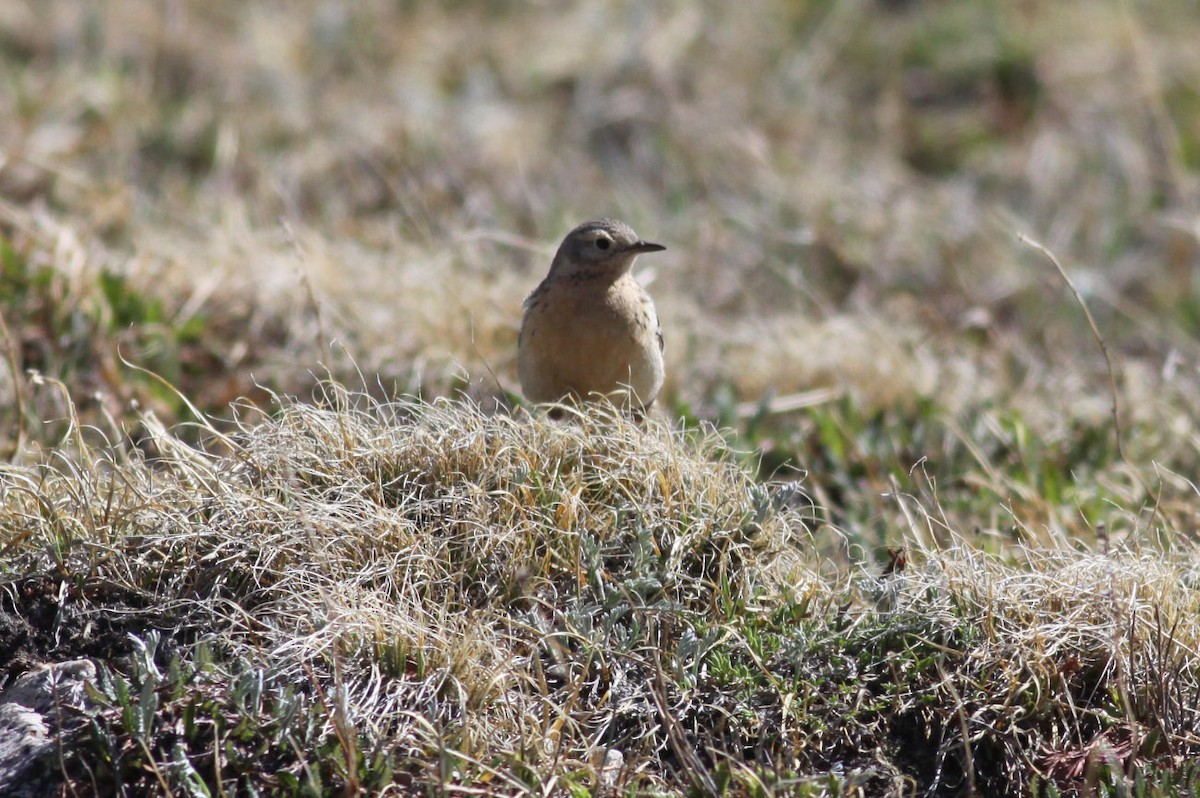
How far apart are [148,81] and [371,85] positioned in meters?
1.70

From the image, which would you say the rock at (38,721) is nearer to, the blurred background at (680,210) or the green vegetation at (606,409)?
the green vegetation at (606,409)

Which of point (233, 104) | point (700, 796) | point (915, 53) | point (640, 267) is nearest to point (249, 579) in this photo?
point (700, 796)

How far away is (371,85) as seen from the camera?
10.6 metres

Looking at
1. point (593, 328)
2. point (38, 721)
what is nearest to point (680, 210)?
point (593, 328)

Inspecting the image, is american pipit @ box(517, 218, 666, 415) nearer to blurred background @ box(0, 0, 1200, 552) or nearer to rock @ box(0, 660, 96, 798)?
blurred background @ box(0, 0, 1200, 552)

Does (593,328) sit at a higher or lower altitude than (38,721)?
higher

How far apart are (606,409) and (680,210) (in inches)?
164

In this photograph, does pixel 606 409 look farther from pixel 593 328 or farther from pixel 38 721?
pixel 38 721

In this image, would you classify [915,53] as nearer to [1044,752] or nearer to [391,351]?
[391,351]

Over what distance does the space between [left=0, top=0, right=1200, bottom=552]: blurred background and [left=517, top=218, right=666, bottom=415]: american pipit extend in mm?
364

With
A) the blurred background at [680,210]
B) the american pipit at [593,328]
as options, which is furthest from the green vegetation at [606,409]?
the american pipit at [593,328]

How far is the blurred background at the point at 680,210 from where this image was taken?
6586 mm

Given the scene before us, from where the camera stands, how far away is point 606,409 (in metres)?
5.66

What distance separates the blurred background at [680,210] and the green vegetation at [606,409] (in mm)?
40
